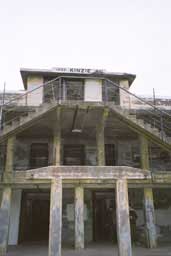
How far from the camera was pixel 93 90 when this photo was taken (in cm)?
1295

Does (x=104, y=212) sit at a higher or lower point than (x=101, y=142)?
lower

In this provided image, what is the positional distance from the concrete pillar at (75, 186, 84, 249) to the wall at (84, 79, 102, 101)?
5.34 meters

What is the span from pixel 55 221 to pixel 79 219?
2.88 meters

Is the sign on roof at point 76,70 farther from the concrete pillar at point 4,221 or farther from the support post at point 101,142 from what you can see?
the concrete pillar at point 4,221

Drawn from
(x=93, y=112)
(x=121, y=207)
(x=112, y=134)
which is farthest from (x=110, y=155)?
(x=121, y=207)

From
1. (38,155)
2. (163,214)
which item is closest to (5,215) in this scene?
(38,155)

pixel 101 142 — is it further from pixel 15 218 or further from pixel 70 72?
pixel 15 218

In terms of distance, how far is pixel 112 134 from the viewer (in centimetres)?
1202

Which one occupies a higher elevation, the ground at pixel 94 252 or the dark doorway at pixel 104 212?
the dark doorway at pixel 104 212

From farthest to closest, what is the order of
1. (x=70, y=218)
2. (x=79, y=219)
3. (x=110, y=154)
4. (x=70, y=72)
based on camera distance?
(x=70, y=72) < (x=110, y=154) < (x=70, y=218) < (x=79, y=219)

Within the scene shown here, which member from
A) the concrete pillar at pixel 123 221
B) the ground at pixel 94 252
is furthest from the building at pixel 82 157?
the ground at pixel 94 252

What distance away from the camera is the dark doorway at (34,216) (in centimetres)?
1173

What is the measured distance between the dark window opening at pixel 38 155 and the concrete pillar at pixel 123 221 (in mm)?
6179

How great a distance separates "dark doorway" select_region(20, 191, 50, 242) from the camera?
11.7 metres
